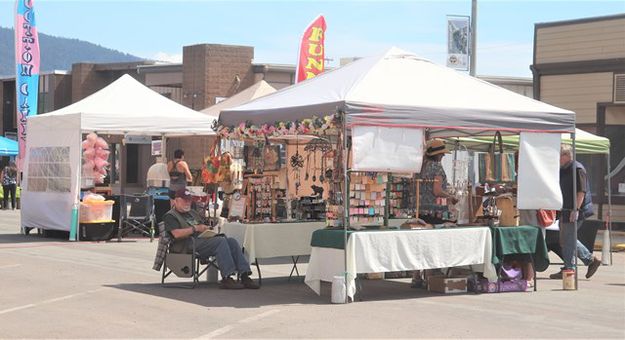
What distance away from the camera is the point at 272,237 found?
43.9ft

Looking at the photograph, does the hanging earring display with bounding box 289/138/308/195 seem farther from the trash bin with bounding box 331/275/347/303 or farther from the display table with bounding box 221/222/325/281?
the trash bin with bounding box 331/275/347/303

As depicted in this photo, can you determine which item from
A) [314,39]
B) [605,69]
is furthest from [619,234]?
[314,39]

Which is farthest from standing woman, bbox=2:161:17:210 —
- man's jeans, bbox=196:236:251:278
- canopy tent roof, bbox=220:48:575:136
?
man's jeans, bbox=196:236:251:278

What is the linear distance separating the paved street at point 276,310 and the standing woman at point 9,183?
71.2 ft

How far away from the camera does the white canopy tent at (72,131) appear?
20.7 metres

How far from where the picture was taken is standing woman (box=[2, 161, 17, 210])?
36028 mm

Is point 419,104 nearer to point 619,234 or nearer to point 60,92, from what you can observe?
point 619,234

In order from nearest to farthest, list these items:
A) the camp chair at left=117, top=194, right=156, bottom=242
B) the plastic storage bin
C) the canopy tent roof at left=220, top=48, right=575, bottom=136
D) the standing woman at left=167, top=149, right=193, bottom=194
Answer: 1. the canopy tent roof at left=220, top=48, right=575, bottom=136
2. the standing woman at left=167, top=149, right=193, bottom=194
3. the plastic storage bin
4. the camp chair at left=117, top=194, right=156, bottom=242

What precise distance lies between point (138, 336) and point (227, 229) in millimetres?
4309

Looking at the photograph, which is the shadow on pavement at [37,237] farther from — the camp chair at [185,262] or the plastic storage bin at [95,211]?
the camp chair at [185,262]

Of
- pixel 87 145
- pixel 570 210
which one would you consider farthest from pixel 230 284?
pixel 87 145

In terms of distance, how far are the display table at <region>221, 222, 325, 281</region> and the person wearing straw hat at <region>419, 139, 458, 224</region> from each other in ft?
5.27

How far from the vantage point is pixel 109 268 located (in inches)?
606

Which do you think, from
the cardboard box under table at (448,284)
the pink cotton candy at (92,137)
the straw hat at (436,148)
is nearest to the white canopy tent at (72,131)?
the pink cotton candy at (92,137)
